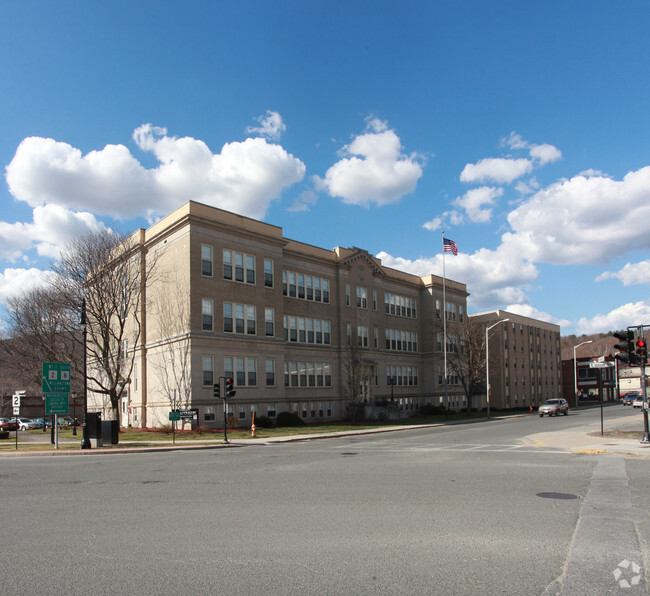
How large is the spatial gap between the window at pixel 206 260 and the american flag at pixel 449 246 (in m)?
21.3

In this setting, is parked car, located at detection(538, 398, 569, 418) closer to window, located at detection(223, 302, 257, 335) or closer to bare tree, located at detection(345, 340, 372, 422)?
bare tree, located at detection(345, 340, 372, 422)

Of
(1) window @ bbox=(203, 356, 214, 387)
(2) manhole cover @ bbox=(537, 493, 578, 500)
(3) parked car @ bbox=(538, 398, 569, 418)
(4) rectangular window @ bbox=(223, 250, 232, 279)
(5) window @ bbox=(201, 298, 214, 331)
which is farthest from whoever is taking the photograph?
(3) parked car @ bbox=(538, 398, 569, 418)

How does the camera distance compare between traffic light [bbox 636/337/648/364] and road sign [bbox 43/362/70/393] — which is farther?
road sign [bbox 43/362/70/393]

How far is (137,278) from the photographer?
41781 mm

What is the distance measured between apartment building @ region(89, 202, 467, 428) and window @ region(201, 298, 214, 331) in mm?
70

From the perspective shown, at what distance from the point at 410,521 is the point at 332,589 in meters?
3.32

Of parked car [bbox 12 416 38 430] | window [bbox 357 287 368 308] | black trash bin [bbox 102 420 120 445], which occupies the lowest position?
parked car [bbox 12 416 38 430]

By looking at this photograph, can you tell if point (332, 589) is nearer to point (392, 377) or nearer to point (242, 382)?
point (242, 382)

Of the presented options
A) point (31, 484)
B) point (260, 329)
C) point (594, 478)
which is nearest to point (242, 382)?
point (260, 329)

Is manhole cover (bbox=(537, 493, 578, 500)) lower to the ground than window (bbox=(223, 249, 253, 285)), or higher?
lower

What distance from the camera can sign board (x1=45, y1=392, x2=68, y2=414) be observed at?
2640 centimetres

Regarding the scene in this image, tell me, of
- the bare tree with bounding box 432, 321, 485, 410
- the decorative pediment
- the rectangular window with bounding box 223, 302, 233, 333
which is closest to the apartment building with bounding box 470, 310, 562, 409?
the bare tree with bounding box 432, 321, 485, 410

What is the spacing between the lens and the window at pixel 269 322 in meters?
41.1

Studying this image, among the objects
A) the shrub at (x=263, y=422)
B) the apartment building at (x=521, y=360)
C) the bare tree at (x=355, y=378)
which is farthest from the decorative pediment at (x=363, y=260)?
the apartment building at (x=521, y=360)
